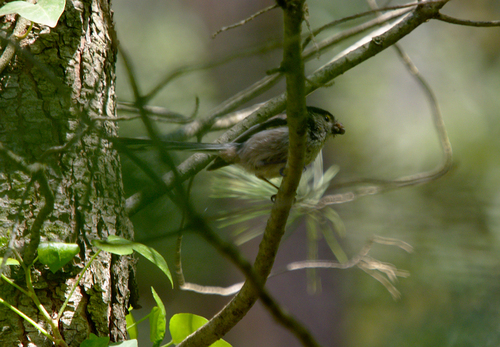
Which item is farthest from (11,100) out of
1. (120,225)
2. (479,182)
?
(479,182)

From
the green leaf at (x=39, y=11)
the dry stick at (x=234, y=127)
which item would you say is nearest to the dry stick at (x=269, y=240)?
the dry stick at (x=234, y=127)

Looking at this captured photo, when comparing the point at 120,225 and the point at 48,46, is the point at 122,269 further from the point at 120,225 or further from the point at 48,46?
the point at 48,46

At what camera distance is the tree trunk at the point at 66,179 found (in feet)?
3.96

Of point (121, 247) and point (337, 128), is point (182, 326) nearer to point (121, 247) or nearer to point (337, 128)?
point (121, 247)

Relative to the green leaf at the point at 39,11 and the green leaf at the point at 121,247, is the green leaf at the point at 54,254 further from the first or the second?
the green leaf at the point at 39,11

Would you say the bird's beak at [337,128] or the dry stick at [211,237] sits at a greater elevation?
the bird's beak at [337,128]

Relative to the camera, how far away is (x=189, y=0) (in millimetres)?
6590

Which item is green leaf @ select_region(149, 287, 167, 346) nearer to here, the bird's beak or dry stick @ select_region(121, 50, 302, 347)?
dry stick @ select_region(121, 50, 302, 347)

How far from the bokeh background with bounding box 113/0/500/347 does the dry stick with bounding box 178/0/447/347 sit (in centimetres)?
90

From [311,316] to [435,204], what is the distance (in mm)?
2818

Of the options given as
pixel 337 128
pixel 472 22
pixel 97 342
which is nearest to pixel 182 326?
pixel 97 342

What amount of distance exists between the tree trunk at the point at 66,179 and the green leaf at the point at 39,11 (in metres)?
0.16

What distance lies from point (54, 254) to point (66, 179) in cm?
41

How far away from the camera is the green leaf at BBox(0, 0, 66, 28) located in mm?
1118
